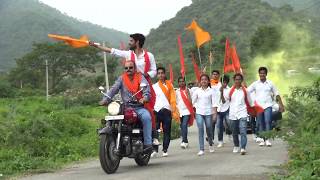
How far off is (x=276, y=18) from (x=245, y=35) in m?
8.74

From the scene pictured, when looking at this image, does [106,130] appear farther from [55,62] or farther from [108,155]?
[55,62]

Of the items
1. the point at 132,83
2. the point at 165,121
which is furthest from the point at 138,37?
the point at 165,121

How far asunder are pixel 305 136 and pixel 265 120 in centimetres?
425

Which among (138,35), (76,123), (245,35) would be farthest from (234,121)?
(245,35)

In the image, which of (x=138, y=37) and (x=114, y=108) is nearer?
(x=114, y=108)

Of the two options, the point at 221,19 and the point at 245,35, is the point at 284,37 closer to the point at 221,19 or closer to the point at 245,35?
the point at 245,35

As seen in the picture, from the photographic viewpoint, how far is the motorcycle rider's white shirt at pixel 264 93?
12.9 m

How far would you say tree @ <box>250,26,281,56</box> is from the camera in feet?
207

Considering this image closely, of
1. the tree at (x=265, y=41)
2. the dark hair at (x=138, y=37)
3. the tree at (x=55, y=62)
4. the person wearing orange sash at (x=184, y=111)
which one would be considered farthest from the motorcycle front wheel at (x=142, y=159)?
the tree at (x=55, y=62)

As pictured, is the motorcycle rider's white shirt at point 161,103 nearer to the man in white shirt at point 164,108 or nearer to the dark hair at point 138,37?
the man in white shirt at point 164,108

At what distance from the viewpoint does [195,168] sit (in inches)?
368

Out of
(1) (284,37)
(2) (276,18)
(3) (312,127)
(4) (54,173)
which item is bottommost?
(4) (54,173)

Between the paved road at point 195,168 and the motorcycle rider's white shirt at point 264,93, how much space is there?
1155 millimetres

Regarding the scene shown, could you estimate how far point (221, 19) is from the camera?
100 metres
